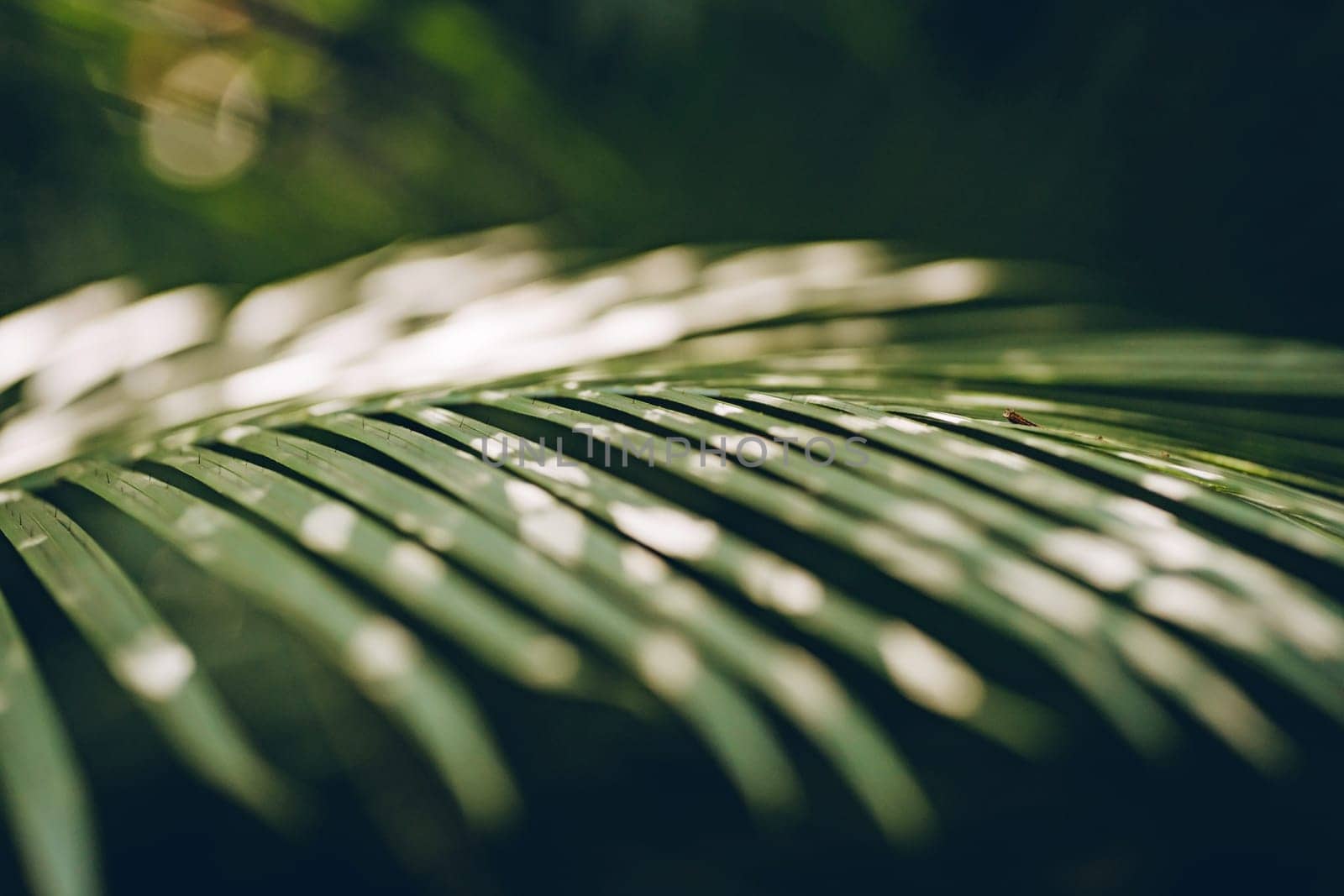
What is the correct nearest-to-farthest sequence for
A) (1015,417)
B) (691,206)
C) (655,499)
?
(655,499) < (1015,417) < (691,206)

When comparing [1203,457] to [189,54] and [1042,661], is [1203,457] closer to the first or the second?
[1042,661]

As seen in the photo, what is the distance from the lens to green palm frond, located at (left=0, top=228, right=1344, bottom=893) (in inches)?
10.5

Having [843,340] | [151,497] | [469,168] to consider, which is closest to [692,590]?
[151,497]

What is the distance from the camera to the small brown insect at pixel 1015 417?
0.50 metres

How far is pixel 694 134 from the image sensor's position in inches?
45.2

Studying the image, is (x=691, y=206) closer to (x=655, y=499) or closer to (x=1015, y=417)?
(x=1015, y=417)

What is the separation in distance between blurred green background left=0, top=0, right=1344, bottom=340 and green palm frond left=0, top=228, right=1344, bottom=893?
32cm

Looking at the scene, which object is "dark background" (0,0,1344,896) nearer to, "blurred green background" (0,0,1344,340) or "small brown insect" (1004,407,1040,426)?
"blurred green background" (0,0,1344,340)

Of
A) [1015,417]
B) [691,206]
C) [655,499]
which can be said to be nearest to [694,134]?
[691,206]

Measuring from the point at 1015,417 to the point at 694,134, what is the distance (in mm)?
757

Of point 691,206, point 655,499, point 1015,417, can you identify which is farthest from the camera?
point 691,206

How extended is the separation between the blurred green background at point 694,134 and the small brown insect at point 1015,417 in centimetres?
61

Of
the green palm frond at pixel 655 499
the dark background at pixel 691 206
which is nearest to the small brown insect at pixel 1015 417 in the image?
the green palm frond at pixel 655 499

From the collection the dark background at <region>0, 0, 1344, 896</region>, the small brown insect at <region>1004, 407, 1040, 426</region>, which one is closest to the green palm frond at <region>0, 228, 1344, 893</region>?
the small brown insect at <region>1004, 407, 1040, 426</region>
